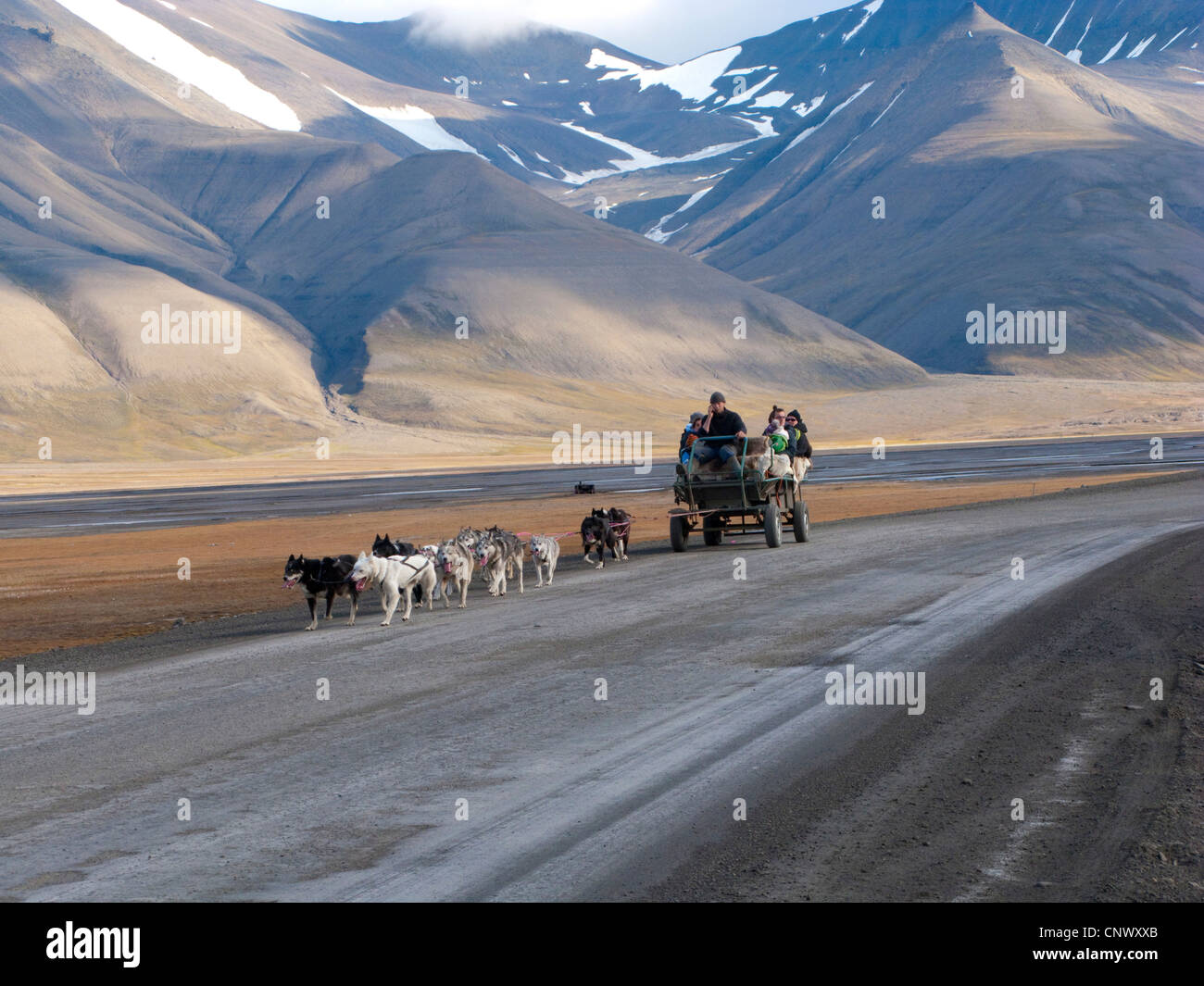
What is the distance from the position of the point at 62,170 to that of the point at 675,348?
303ft

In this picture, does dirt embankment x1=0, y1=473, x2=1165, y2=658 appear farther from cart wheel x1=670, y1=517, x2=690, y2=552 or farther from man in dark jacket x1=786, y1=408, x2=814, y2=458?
man in dark jacket x1=786, y1=408, x2=814, y2=458

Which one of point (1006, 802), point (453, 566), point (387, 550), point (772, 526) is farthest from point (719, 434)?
point (1006, 802)

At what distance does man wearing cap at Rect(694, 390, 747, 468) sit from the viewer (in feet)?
73.2

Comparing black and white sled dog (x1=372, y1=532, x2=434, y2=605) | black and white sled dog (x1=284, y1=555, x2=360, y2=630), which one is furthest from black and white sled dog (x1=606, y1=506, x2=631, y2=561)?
black and white sled dog (x1=284, y1=555, x2=360, y2=630)

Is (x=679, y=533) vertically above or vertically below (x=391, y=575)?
above

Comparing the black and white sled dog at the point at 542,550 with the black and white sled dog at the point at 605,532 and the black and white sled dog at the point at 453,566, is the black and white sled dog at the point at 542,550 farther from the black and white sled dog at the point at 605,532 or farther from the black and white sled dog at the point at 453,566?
the black and white sled dog at the point at 605,532

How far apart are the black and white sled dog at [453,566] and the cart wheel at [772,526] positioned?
6.58m

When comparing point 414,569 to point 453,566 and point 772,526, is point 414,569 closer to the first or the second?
point 453,566

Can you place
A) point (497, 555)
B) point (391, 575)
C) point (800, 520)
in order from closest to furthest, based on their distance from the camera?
1. point (391, 575)
2. point (497, 555)
3. point (800, 520)

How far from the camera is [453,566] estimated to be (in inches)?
681

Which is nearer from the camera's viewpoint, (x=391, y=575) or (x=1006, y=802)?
(x=1006, y=802)

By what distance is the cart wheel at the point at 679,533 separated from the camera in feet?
76.2

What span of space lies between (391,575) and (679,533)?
856cm

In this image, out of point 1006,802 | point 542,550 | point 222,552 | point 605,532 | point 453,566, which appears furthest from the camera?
point 222,552
